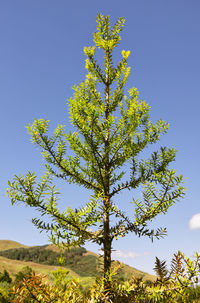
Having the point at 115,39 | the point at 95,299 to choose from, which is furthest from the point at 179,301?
the point at 115,39

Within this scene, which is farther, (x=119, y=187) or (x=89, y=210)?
(x=119, y=187)

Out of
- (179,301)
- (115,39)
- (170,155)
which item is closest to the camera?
(179,301)

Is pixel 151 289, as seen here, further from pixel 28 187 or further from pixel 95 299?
pixel 28 187

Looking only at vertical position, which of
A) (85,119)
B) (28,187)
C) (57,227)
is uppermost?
(85,119)

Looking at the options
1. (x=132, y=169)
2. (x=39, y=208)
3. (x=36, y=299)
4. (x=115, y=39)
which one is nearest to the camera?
(x=36, y=299)

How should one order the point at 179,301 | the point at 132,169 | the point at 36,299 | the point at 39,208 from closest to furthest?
the point at 36,299
the point at 179,301
the point at 39,208
the point at 132,169

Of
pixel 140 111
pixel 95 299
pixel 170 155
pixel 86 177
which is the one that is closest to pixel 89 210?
pixel 95 299

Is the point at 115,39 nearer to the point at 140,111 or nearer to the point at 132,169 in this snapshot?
the point at 140,111

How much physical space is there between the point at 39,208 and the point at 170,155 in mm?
2629

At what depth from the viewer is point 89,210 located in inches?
144

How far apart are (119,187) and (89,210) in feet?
3.99

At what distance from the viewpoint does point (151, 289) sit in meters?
3.36

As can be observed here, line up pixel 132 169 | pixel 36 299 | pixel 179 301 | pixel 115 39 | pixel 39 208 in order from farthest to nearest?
pixel 115 39
pixel 132 169
pixel 39 208
pixel 179 301
pixel 36 299

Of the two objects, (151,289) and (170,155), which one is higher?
(170,155)
